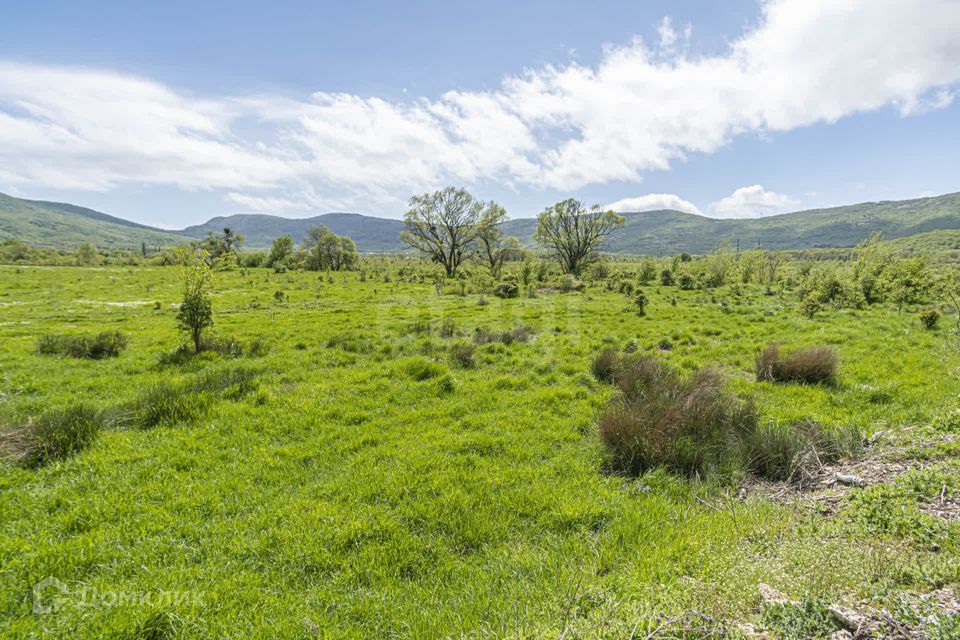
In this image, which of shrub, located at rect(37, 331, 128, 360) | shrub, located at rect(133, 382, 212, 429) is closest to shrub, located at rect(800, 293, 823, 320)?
shrub, located at rect(133, 382, 212, 429)

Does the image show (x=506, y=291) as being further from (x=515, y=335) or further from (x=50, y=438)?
(x=50, y=438)

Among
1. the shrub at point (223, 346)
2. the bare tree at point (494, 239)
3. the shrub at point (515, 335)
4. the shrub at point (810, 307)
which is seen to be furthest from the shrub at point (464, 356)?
the bare tree at point (494, 239)

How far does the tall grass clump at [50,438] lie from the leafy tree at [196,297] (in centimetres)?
A: 556

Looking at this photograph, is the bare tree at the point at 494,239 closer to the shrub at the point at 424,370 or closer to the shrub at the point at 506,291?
the shrub at the point at 506,291

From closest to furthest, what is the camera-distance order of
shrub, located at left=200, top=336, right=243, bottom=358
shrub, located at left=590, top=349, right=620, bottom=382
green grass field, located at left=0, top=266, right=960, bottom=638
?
1. green grass field, located at left=0, top=266, right=960, bottom=638
2. shrub, located at left=590, top=349, right=620, bottom=382
3. shrub, located at left=200, top=336, right=243, bottom=358

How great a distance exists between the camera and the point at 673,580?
10.0 feet

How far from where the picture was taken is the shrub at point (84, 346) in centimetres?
1125

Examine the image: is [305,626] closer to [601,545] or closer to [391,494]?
[391,494]

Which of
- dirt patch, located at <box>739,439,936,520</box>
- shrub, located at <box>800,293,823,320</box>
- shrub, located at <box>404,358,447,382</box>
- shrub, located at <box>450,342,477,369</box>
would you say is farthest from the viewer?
shrub, located at <box>800,293,823,320</box>

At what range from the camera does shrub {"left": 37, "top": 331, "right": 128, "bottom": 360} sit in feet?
36.9

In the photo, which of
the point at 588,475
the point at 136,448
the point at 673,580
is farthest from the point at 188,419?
the point at 673,580

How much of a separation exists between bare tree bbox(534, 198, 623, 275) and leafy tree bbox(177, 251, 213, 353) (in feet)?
140

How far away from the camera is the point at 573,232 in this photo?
4997 cm

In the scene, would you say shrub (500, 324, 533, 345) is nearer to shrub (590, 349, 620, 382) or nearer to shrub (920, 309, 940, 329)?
shrub (590, 349, 620, 382)
